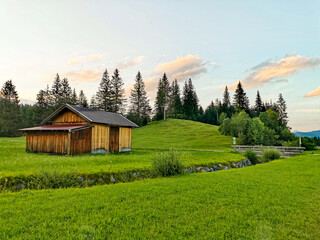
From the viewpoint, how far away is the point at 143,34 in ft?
67.0

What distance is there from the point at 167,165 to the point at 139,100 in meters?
64.4

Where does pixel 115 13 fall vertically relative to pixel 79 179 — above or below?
above

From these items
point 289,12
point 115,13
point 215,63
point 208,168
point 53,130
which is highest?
point 115,13

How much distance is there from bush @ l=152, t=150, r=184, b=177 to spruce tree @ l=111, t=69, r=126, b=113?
5642cm

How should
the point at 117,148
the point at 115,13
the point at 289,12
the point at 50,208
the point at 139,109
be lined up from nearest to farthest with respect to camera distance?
the point at 50,208 → the point at 289,12 → the point at 115,13 → the point at 117,148 → the point at 139,109

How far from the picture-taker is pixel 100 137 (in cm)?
2202

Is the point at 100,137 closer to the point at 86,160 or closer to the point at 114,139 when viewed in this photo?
the point at 114,139

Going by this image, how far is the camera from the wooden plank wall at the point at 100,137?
21.2m

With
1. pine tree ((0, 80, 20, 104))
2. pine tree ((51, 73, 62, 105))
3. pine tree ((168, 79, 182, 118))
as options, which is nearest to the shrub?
pine tree ((51, 73, 62, 105))

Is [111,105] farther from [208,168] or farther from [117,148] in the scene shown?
[208,168]

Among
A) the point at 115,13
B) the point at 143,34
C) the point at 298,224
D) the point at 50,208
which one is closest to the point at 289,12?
the point at 143,34

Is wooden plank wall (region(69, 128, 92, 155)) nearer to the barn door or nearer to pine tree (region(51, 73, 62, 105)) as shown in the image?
the barn door

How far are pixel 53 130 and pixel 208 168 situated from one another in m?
15.9

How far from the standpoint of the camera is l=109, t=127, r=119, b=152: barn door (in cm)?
2344
